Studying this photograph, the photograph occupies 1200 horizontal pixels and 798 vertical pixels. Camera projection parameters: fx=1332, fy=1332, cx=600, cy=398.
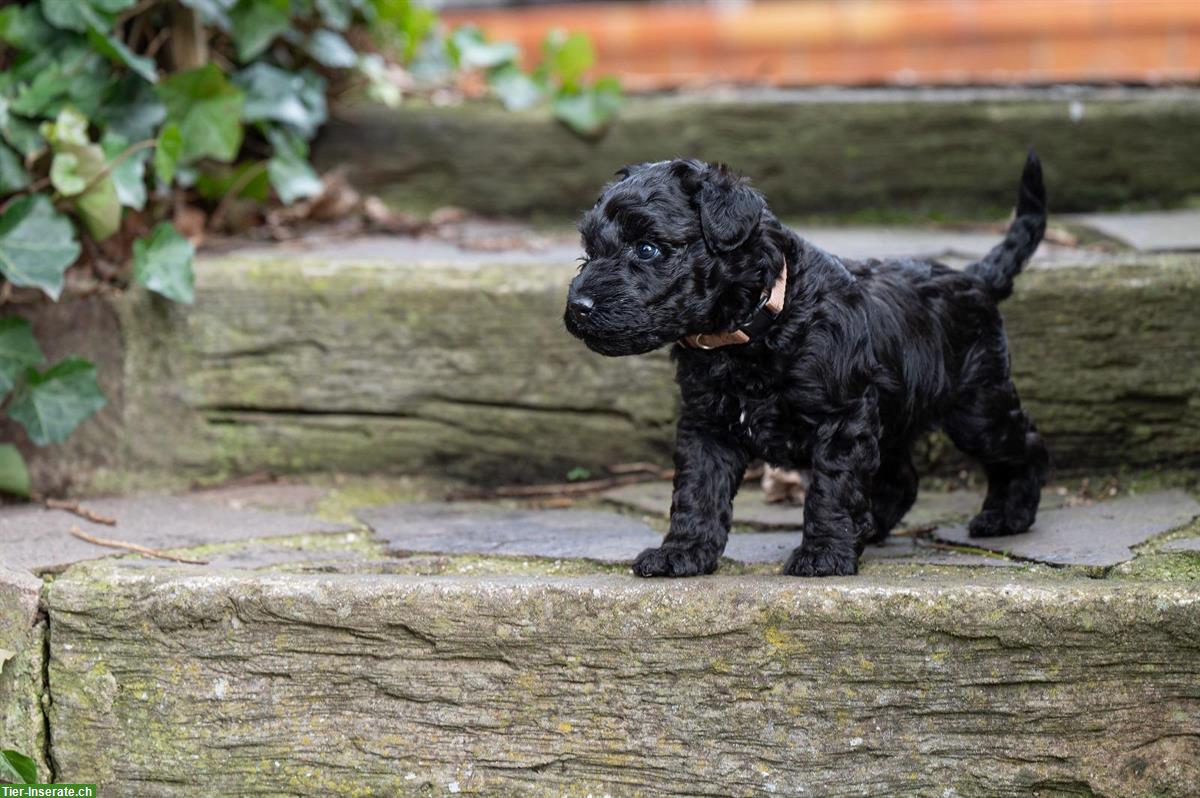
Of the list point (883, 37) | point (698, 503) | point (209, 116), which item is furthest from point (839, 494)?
point (883, 37)

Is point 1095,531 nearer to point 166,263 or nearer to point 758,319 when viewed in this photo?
point 758,319

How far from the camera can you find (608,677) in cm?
267

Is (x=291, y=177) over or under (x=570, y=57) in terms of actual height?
under

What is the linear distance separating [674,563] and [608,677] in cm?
29

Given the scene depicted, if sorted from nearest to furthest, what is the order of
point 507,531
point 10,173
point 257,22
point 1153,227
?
point 507,531, point 10,173, point 1153,227, point 257,22

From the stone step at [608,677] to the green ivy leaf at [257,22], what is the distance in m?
2.06

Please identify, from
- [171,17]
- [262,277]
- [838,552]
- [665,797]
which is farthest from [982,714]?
[171,17]

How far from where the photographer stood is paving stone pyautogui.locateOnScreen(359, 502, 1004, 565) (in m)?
3.07

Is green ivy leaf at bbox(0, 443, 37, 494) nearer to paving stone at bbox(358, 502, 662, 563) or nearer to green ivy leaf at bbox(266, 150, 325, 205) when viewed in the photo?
paving stone at bbox(358, 502, 662, 563)

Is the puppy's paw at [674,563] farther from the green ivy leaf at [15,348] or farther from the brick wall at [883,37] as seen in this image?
the brick wall at [883,37]

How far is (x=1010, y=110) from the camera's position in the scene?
4.66m

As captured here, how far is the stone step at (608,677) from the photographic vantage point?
101 inches

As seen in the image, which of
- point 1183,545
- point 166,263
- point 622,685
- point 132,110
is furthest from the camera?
point 132,110

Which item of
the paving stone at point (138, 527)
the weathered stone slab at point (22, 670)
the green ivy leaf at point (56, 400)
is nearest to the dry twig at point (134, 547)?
the paving stone at point (138, 527)
